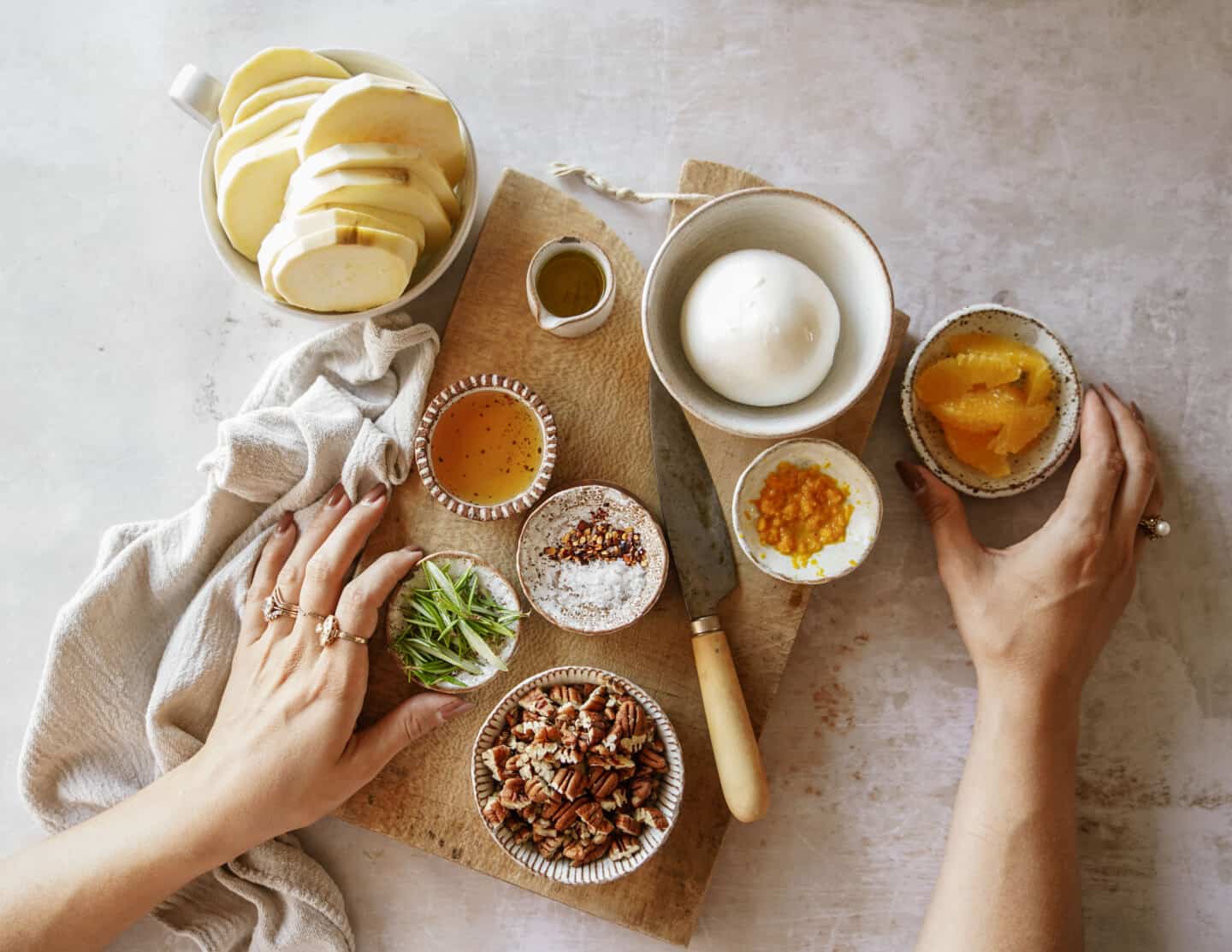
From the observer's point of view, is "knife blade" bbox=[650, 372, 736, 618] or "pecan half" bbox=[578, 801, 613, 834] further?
"knife blade" bbox=[650, 372, 736, 618]

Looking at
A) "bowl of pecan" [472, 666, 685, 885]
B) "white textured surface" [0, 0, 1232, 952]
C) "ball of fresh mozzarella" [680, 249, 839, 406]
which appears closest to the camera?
"ball of fresh mozzarella" [680, 249, 839, 406]

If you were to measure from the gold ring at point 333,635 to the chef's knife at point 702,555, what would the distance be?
0.54 meters

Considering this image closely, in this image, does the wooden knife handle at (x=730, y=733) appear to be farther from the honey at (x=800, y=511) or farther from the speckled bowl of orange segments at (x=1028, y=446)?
the speckled bowl of orange segments at (x=1028, y=446)

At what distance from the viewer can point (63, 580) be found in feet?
5.51

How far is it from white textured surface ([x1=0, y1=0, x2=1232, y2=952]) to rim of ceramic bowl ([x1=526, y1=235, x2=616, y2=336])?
202 millimetres

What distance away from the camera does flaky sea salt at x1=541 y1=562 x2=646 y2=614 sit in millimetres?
1445

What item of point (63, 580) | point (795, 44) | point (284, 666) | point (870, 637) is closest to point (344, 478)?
point (284, 666)

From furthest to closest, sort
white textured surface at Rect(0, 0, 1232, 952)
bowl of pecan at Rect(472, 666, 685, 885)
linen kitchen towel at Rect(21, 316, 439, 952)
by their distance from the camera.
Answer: white textured surface at Rect(0, 0, 1232, 952), linen kitchen towel at Rect(21, 316, 439, 952), bowl of pecan at Rect(472, 666, 685, 885)

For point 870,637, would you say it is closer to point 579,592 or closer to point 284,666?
point 579,592

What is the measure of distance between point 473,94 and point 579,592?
38.0 inches

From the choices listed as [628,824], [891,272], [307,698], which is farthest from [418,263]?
[628,824]

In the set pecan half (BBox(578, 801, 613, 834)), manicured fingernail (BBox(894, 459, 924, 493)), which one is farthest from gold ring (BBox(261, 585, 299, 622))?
manicured fingernail (BBox(894, 459, 924, 493))

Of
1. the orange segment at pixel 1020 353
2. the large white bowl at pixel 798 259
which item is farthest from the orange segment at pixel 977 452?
the large white bowl at pixel 798 259

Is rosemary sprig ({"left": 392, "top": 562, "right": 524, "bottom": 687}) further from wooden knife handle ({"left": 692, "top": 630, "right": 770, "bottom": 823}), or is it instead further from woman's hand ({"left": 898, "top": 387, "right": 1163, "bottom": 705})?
woman's hand ({"left": 898, "top": 387, "right": 1163, "bottom": 705})
